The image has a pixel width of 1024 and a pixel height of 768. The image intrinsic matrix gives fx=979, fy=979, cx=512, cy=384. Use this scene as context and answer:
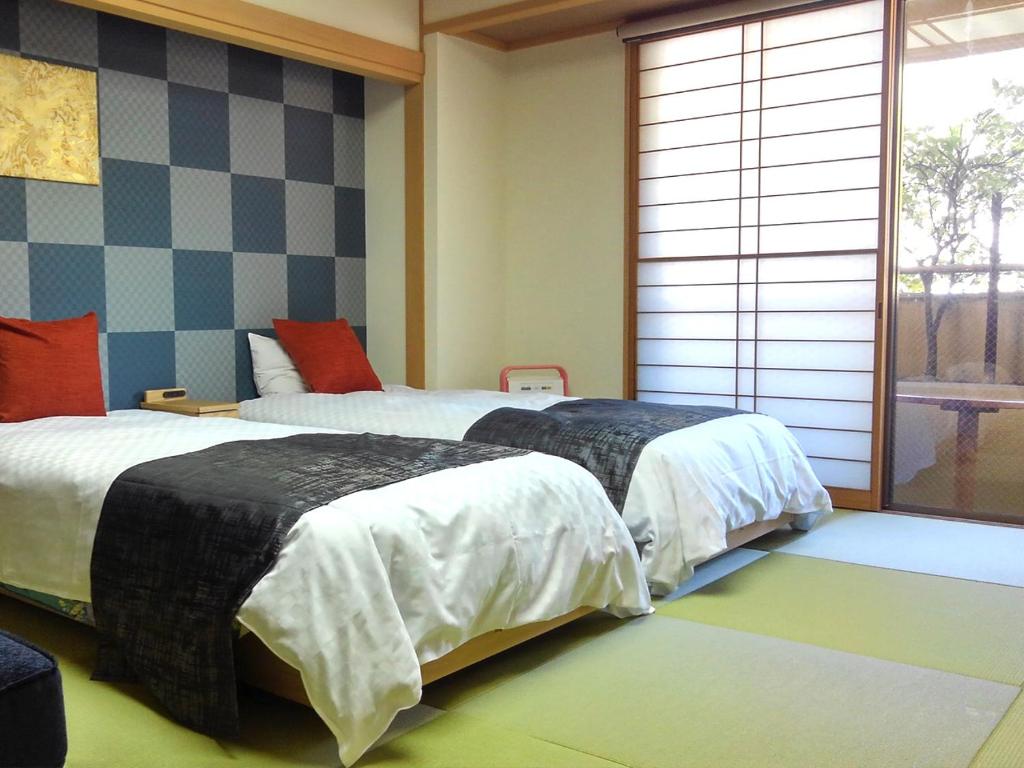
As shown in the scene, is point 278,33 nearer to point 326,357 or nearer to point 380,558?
point 326,357

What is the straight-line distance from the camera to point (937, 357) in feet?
14.0

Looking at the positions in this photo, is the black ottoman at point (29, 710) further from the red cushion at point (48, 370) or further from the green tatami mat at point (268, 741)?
the red cushion at point (48, 370)

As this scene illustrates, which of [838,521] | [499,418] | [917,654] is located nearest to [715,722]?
[917,654]

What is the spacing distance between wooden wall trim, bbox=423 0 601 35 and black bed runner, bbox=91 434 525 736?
9.58 ft

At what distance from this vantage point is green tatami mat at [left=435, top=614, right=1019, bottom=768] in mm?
2076

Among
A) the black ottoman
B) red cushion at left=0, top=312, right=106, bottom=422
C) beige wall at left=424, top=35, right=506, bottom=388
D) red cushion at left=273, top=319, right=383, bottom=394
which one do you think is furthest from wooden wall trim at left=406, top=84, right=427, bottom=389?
the black ottoman

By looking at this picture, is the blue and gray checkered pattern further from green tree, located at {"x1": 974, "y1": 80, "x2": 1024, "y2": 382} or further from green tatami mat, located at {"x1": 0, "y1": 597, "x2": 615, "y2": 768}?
green tree, located at {"x1": 974, "y1": 80, "x2": 1024, "y2": 382}

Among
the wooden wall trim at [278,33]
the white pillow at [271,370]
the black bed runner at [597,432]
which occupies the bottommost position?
the black bed runner at [597,432]

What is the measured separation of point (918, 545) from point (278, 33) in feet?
11.5

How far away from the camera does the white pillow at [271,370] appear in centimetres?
482

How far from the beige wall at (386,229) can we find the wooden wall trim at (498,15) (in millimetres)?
405

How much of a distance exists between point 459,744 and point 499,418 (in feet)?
5.49

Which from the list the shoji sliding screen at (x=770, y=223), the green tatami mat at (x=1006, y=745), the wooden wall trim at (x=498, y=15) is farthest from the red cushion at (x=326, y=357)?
the green tatami mat at (x=1006, y=745)

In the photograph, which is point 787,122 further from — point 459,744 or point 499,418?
point 459,744
